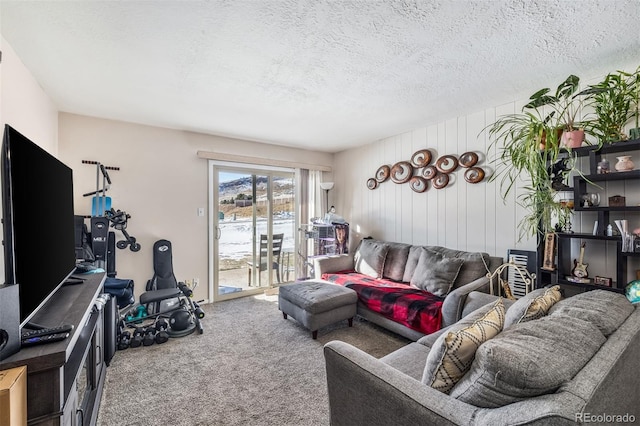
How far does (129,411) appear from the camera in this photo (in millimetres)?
1804

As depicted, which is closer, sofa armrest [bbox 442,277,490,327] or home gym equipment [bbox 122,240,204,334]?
sofa armrest [bbox 442,277,490,327]

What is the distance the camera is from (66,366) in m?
1.24

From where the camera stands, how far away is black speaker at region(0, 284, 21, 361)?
3.06 feet

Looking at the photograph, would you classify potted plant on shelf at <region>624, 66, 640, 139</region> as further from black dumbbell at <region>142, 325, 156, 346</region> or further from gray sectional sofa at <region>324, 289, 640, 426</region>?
black dumbbell at <region>142, 325, 156, 346</region>

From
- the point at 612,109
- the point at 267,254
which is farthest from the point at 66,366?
the point at 612,109

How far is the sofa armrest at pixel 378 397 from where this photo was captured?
3.02 feet

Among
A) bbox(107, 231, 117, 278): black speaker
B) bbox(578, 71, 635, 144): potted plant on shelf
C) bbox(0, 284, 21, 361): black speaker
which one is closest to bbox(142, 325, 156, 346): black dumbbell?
bbox(107, 231, 117, 278): black speaker

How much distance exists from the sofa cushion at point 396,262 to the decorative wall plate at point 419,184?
76 cm

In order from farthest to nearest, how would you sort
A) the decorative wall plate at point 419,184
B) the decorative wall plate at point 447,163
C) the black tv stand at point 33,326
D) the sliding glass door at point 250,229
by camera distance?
the sliding glass door at point 250,229 < the decorative wall plate at point 419,184 < the decorative wall plate at point 447,163 < the black tv stand at point 33,326

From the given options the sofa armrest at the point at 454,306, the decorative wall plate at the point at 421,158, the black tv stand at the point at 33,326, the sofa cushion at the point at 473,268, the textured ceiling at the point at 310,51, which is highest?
the textured ceiling at the point at 310,51

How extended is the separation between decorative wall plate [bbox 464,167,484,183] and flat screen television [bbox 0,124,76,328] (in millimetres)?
3537

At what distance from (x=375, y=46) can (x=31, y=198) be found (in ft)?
6.85

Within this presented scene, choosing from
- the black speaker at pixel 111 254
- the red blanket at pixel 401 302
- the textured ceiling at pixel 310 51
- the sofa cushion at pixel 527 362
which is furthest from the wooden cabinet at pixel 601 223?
the black speaker at pixel 111 254

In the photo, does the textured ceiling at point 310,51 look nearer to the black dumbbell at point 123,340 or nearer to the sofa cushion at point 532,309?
the sofa cushion at point 532,309
